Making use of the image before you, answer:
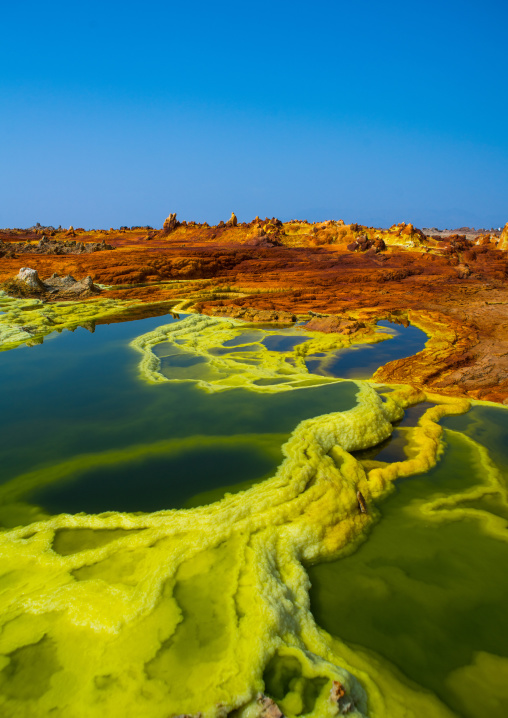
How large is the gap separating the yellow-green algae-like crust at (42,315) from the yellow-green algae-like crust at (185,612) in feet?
30.7

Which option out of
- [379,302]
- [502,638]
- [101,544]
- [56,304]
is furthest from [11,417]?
[379,302]

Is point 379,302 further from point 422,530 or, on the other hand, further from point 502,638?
point 502,638

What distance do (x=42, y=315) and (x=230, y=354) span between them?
28.1 feet

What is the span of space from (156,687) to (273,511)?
1.99m

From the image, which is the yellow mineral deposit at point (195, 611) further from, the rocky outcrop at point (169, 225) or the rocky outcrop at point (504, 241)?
the rocky outcrop at point (169, 225)

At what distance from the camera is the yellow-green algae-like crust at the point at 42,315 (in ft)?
40.1

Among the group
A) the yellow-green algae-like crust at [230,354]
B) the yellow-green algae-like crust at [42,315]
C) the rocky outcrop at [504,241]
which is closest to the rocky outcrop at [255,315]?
the yellow-green algae-like crust at [230,354]

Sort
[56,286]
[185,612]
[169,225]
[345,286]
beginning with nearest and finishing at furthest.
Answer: [185,612], [56,286], [345,286], [169,225]

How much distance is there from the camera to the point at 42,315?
14.8m

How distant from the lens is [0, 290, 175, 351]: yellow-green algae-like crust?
12.2 meters

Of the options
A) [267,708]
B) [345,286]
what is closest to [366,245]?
[345,286]

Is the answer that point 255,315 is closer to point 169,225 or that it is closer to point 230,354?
point 230,354

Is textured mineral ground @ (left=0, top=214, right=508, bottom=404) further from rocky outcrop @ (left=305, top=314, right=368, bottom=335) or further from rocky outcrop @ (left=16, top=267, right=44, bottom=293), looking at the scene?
rocky outcrop @ (left=16, top=267, right=44, bottom=293)

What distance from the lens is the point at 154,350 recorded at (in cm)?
1120
